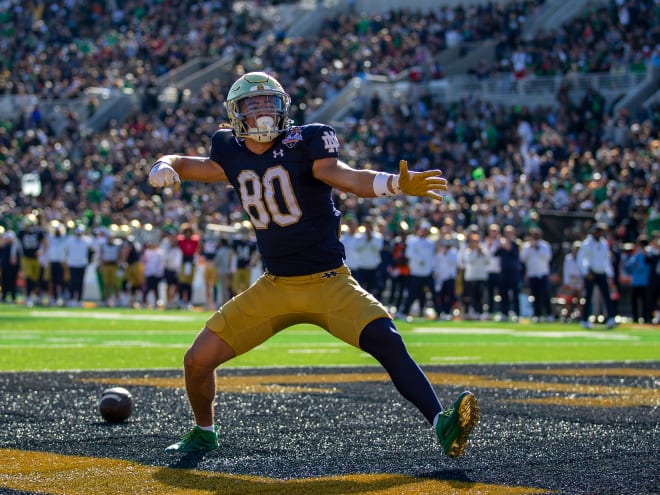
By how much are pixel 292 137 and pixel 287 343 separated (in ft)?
28.2

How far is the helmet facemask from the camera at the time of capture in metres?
5.75

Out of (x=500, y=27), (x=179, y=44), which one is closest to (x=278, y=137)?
(x=500, y=27)

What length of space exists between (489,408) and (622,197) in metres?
14.5

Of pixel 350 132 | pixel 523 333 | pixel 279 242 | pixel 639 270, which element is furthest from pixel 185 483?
pixel 350 132

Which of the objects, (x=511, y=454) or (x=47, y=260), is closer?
(x=511, y=454)

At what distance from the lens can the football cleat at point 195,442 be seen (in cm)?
581

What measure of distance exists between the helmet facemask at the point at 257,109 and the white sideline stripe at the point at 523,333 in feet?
35.5

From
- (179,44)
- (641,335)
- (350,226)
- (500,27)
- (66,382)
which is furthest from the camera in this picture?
(179,44)

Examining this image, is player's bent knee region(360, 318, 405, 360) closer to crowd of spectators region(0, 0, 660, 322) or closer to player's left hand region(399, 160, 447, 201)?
player's left hand region(399, 160, 447, 201)

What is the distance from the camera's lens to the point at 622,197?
21.5 meters

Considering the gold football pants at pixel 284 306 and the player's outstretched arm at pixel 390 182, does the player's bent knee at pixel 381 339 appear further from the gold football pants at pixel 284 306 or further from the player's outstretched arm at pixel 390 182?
the player's outstretched arm at pixel 390 182

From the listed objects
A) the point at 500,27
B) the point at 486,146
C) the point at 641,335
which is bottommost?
the point at 641,335

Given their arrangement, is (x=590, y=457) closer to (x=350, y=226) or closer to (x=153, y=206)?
(x=350, y=226)

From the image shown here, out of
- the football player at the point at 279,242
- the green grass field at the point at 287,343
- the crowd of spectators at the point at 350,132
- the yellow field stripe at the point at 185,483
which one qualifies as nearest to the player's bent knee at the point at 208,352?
the football player at the point at 279,242
